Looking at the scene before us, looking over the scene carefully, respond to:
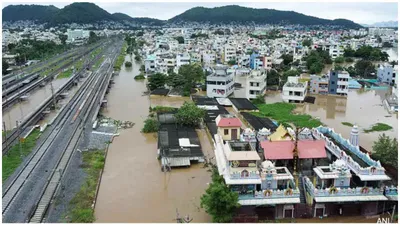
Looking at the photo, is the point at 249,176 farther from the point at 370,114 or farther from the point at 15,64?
the point at 15,64

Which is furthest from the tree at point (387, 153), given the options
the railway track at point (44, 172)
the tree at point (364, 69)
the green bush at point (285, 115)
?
the tree at point (364, 69)

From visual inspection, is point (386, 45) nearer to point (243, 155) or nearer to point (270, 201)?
point (243, 155)

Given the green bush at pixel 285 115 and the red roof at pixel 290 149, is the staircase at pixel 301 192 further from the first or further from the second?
the green bush at pixel 285 115

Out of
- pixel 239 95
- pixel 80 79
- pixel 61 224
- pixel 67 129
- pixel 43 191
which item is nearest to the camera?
pixel 61 224

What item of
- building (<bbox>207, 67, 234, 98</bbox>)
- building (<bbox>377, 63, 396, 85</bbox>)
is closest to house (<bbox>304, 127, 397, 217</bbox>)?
building (<bbox>207, 67, 234, 98</bbox>)

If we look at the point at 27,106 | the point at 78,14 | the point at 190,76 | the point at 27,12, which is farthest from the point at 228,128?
the point at 27,12

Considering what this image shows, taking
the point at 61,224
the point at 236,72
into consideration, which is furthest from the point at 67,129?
the point at 236,72
